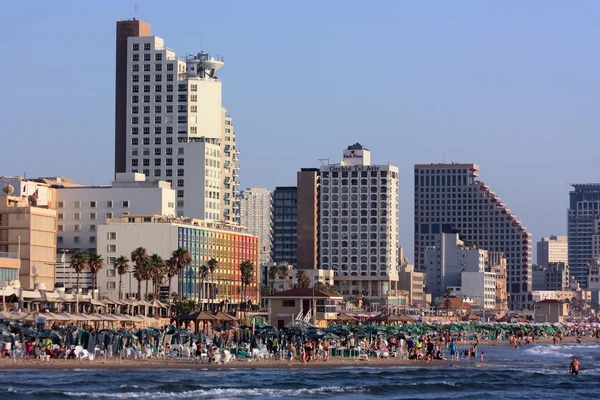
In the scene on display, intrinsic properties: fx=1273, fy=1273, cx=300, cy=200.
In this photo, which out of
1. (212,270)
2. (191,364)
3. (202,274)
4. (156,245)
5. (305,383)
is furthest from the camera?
(156,245)

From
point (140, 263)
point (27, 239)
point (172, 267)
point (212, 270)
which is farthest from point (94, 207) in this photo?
point (140, 263)

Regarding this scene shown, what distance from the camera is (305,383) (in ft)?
269

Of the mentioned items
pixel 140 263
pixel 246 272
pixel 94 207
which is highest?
pixel 94 207

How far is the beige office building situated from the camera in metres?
154

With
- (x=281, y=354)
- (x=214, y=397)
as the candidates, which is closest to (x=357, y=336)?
(x=281, y=354)

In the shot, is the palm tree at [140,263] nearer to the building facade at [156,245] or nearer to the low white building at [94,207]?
the building facade at [156,245]

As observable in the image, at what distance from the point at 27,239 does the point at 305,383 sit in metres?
80.4

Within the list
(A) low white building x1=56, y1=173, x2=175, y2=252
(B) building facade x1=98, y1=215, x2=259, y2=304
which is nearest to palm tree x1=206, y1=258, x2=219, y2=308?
(B) building facade x1=98, y1=215, x2=259, y2=304

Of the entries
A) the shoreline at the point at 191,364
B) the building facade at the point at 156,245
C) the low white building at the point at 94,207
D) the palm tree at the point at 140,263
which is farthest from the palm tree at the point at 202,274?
the shoreline at the point at 191,364

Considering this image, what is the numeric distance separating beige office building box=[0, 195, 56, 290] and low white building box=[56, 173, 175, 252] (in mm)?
30068

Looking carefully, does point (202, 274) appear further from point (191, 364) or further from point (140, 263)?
point (191, 364)

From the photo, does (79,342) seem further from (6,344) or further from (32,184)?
(32,184)

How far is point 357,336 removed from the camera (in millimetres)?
124125

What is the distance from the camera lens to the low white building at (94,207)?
620ft
